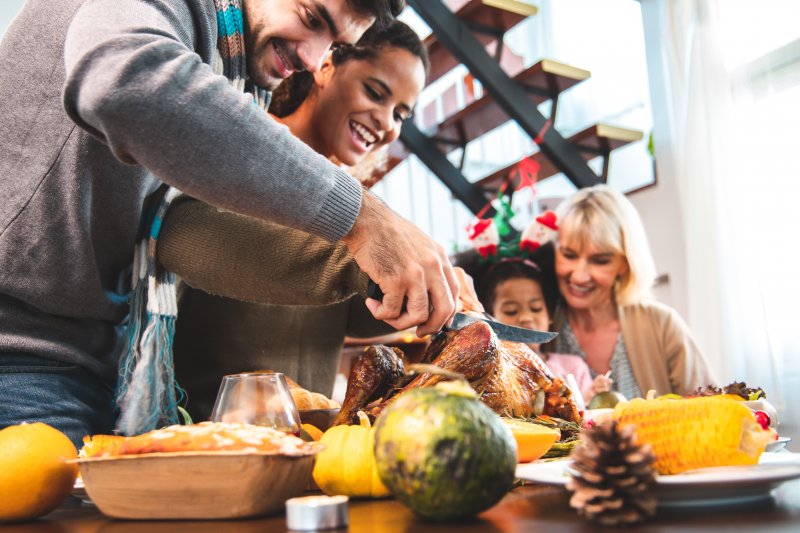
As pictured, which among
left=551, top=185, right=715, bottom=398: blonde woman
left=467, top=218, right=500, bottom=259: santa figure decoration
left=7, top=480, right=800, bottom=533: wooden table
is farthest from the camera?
left=467, top=218, right=500, bottom=259: santa figure decoration

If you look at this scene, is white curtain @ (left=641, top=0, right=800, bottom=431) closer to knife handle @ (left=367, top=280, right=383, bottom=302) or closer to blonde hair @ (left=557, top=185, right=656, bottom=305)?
blonde hair @ (left=557, top=185, right=656, bottom=305)

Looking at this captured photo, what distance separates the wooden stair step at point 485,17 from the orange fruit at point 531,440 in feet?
8.62

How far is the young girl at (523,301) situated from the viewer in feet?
8.18

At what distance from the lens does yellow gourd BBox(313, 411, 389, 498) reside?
27.5 inches

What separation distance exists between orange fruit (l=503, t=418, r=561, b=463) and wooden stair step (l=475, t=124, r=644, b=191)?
2767 mm

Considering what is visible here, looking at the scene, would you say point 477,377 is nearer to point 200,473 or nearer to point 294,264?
point 294,264

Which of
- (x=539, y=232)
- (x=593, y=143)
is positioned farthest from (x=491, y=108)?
(x=539, y=232)

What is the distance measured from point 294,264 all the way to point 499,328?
337mm

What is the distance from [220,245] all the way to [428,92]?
12.5 feet

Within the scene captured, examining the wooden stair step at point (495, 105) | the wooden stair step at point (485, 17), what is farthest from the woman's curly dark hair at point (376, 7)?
the wooden stair step at point (495, 105)

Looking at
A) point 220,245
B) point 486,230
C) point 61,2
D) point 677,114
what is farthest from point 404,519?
point 677,114

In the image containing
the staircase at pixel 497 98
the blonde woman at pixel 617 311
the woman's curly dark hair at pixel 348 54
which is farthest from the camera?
the staircase at pixel 497 98

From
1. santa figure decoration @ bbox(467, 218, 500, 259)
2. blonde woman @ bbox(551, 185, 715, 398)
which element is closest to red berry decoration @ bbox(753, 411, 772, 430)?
blonde woman @ bbox(551, 185, 715, 398)

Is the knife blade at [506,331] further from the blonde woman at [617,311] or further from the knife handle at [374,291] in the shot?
the blonde woman at [617,311]
